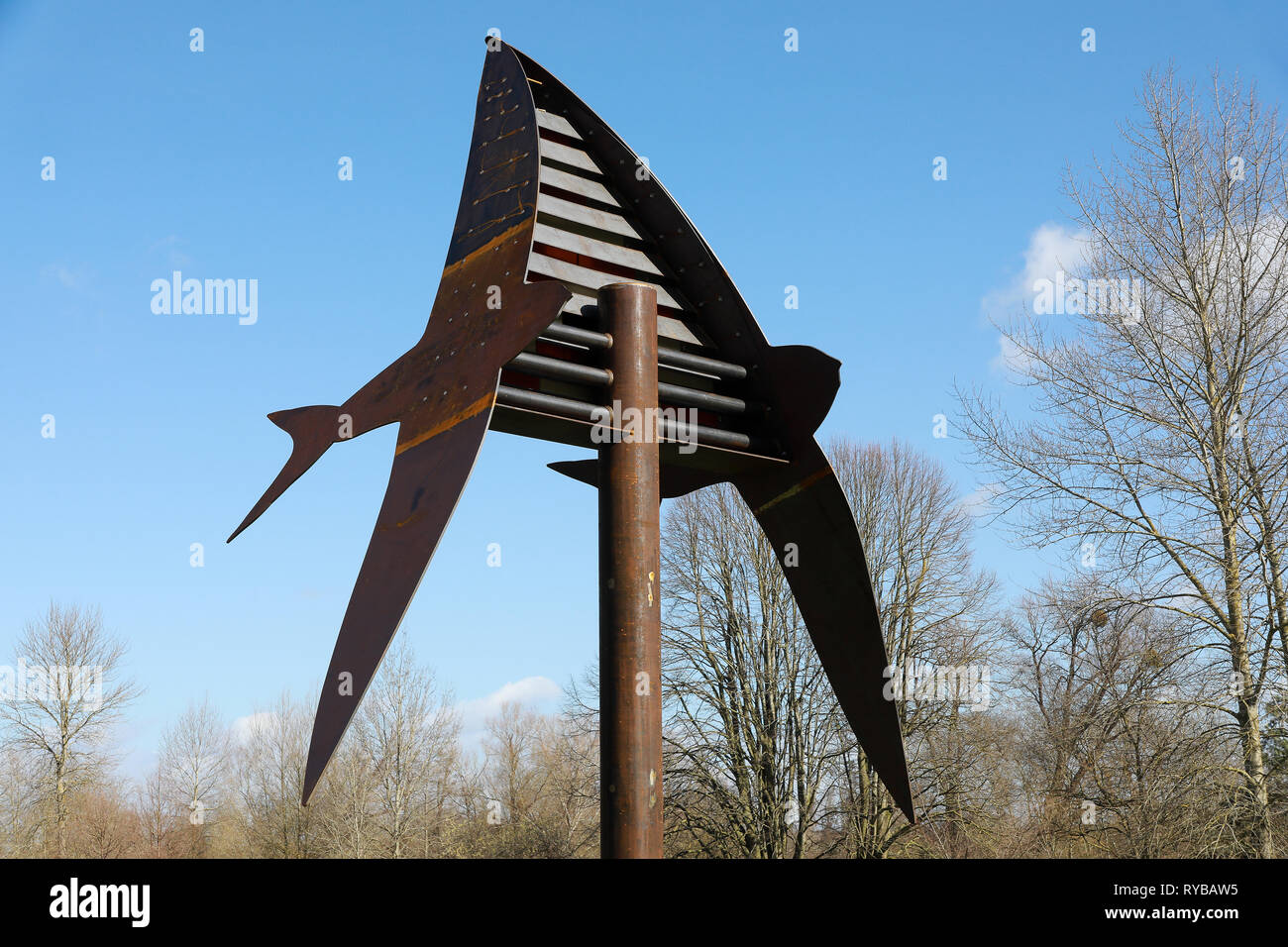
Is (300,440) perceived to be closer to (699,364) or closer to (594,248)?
(594,248)

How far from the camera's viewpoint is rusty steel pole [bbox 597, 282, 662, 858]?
20.7 ft

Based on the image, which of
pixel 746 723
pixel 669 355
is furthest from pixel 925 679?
pixel 669 355

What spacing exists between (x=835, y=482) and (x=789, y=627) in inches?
645

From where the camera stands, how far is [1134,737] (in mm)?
15477

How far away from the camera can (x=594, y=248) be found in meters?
7.64

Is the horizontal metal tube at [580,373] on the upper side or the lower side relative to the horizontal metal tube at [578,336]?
lower

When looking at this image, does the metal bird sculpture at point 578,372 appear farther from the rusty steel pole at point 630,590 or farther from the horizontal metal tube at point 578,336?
the rusty steel pole at point 630,590

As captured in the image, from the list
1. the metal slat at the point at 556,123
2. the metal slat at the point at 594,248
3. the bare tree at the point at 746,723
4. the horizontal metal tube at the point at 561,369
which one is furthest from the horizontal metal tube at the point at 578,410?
the bare tree at the point at 746,723

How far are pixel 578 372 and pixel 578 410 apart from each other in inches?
9.2

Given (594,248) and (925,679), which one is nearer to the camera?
(594,248)

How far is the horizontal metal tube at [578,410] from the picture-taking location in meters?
6.59

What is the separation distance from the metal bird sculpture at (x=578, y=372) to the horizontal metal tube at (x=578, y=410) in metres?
0.01

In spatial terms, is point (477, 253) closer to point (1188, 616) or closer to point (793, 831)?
point (1188, 616)
